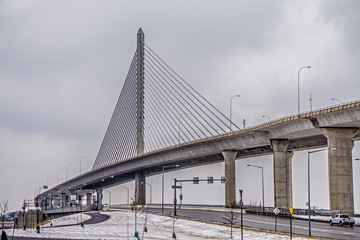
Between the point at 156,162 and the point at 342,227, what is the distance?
72.8m

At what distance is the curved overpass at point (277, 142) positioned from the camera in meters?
81.0

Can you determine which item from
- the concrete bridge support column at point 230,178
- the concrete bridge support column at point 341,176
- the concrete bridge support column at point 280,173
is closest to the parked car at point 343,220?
the concrete bridge support column at point 341,176

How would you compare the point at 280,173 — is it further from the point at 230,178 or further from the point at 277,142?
the point at 230,178

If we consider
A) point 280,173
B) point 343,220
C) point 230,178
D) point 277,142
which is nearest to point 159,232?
point 343,220

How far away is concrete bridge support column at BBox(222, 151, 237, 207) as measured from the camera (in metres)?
115

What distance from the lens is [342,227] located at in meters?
65.6

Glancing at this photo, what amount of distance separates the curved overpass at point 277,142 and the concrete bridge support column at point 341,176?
0.20m

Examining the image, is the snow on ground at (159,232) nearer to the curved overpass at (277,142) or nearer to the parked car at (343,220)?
the parked car at (343,220)

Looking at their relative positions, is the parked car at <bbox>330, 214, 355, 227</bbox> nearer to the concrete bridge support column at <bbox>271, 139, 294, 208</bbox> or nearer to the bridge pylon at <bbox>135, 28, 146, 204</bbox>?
the concrete bridge support column at <bbox>271, 139, 294, 208</bbox>

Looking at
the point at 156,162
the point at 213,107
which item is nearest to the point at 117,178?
the point at 156,162

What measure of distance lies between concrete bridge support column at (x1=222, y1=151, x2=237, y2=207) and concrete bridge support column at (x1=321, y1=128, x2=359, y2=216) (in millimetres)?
35151

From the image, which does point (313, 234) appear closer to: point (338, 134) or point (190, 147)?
point (338, 134)

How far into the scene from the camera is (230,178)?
117 meters

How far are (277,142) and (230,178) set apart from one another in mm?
20175
